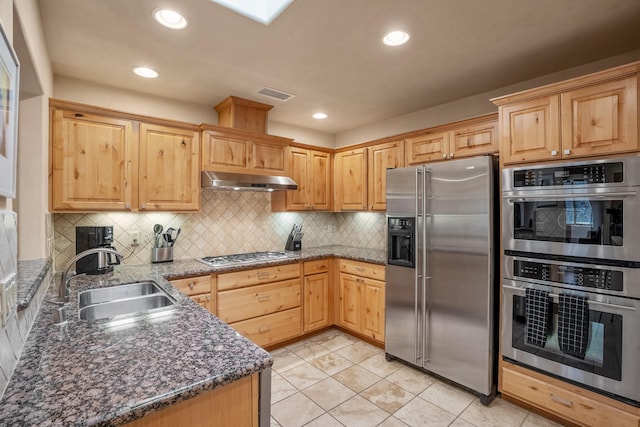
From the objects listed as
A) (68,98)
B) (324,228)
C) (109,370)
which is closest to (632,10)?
(109,370)

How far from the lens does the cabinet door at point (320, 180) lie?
12.5ft

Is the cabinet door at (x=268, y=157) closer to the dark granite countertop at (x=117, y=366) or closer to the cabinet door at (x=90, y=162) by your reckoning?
the cabinet door at (x=90, y=162)

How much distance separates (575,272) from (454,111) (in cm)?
187

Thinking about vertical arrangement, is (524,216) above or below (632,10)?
below

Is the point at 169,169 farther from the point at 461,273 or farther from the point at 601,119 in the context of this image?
the point at 601,119

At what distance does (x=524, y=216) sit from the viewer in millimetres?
2096

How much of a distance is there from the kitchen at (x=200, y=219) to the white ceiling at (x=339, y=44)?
17 cm

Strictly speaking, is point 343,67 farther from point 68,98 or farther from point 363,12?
point 68,98

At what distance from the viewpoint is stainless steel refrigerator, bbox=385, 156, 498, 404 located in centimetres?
225

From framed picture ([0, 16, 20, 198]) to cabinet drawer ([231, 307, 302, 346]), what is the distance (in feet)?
7.02

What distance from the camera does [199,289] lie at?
261cm

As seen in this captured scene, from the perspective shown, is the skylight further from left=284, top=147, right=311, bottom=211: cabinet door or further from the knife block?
the knife block

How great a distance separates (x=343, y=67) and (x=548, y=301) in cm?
219

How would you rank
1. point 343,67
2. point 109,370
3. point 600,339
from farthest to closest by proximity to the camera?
point 343,67 → point 600,339 → point 109,370
